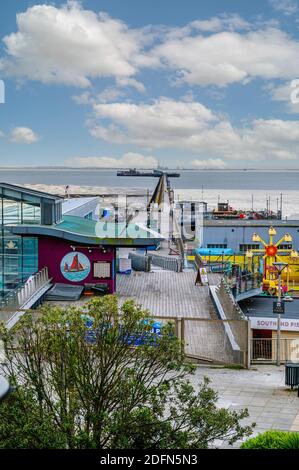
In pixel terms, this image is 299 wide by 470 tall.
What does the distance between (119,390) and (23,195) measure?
19778 millimetres

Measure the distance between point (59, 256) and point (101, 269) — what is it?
1936 mm

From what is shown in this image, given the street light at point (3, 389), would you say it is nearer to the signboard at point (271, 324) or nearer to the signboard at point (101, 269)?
the signboard at point (271, 324)

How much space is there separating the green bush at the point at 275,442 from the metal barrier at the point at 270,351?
9.22 metres

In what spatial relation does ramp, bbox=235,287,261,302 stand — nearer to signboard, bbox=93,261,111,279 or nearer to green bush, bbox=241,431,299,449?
signboard, bbox=93,261,111,279

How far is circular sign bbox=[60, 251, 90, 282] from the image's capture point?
27156 mm

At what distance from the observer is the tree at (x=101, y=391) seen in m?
8.59

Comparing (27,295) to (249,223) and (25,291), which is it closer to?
(25,291)

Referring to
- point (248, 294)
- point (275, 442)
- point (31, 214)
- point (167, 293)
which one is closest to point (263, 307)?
point (248, 294)

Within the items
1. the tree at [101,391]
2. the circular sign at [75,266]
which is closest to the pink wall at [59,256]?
the circular sign at [75,266]

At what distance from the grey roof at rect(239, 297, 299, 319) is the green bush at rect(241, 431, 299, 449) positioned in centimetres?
1951
